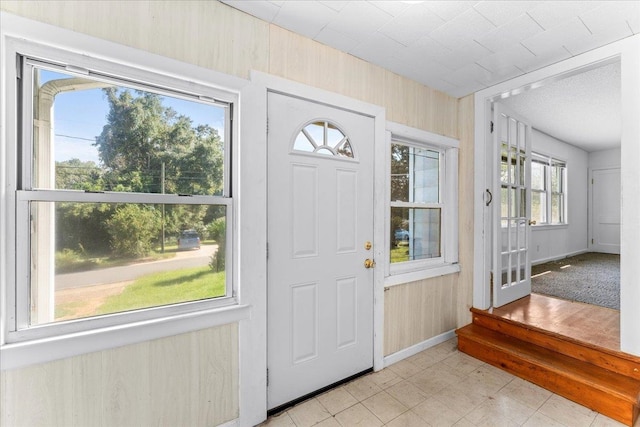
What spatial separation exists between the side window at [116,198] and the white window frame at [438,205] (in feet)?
4.56

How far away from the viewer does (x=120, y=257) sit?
1.43 m

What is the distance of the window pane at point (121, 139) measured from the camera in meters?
1.29

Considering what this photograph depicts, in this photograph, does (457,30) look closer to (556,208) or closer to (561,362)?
(561,362)

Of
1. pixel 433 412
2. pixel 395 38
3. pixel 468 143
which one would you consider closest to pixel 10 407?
pixel 433 412

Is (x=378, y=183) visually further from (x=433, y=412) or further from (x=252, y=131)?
(x=433, y=412)

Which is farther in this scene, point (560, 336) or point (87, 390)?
point (560, 336)

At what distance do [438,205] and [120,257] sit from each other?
2724 millimetres

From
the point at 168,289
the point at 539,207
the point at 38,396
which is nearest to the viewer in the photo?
the point at 38,396

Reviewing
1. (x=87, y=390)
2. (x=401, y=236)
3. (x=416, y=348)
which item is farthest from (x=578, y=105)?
(x=87, y=390)

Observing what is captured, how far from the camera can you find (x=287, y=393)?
1890mm

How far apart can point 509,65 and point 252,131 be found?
2.22m

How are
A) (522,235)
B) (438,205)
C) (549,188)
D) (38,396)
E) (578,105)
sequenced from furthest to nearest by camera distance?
(549,188)
(578,105)
(522,235)
(438,205)
(38,396)

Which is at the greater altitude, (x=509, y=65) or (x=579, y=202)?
(x=509, y=65)

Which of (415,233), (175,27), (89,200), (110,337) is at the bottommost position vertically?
(110,337)
